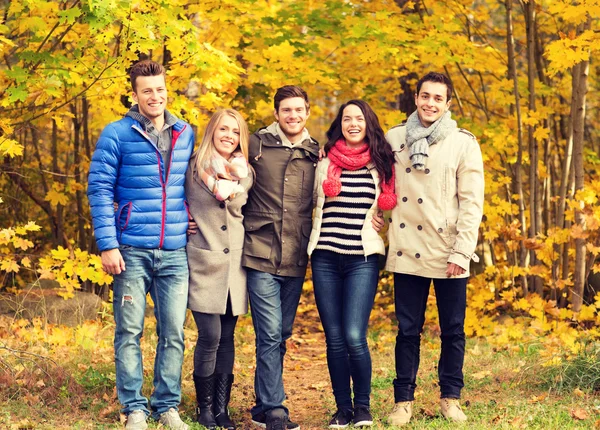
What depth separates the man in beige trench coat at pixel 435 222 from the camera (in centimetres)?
452

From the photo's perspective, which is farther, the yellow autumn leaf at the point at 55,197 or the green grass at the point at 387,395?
the yellow autumn leaf at the point at 55,197

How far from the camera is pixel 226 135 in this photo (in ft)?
15.1

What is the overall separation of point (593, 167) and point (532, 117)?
2421 mm

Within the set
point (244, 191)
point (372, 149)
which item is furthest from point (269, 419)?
point (372, 149)

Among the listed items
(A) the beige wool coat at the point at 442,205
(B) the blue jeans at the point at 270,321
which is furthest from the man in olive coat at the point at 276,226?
(A) the beige wool coat at the point at 442,205

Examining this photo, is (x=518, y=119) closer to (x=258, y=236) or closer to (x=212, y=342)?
(x=258, y=236)

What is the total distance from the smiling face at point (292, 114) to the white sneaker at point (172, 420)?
5.85 ft

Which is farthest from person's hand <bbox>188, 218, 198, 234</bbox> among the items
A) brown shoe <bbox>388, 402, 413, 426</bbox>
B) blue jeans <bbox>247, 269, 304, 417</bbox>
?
brown shoe <bbox>388, 402, 413, 426</bbox>

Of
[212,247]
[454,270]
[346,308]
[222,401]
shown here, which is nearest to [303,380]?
[222,401]

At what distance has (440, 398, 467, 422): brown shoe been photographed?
15.5 feet

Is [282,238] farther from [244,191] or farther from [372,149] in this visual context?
[372,149]

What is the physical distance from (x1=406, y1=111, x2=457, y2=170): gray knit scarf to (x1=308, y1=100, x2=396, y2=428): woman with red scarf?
16 cm

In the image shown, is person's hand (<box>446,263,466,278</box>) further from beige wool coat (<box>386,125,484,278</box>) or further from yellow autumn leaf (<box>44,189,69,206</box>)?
yellow autumn leaf (<box>44,189,69,206</box>)

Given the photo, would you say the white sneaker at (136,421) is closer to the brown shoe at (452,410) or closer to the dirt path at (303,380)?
the dirt path at (303,380)
